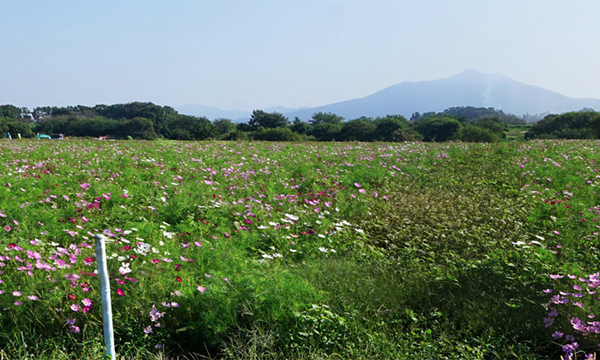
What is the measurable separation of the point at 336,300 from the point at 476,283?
1576mm

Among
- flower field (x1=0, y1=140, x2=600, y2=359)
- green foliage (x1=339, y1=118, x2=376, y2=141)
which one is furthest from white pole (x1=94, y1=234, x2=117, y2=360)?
green foliage (x1=339, y1=118, x2=376, y2=141)

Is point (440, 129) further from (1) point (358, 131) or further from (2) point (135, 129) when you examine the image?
(2) point (135, 129)

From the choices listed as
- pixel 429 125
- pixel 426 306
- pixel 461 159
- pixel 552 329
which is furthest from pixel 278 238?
pixel 429 125

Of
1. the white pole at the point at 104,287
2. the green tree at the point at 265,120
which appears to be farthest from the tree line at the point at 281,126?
the white pole at the point at 104,287

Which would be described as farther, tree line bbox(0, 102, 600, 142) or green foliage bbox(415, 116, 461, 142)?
green foliage bbox(415, 116, 461, 142)

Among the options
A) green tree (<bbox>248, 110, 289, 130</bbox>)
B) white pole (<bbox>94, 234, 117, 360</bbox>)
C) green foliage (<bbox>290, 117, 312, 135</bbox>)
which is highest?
green tree (<bbox>248, 110, 289, 130</bbox>)

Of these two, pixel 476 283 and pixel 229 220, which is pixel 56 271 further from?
pixel 476 283

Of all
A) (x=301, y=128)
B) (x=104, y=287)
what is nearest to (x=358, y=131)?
(x=301, y=128)

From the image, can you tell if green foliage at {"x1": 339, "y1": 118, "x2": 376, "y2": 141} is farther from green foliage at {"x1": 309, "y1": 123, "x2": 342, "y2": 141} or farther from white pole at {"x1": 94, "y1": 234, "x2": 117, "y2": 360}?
white pole at {"x1": 94, "y1": 234, "x2": 117, "y2": 360}

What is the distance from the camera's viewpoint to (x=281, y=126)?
81500 mm

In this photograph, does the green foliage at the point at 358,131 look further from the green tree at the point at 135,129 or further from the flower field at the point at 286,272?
the flower field at the point at 286,272

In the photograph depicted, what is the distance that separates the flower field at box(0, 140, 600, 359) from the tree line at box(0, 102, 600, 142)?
23.6 m

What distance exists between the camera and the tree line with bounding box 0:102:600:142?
48.6m

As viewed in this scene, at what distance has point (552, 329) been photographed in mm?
3475
